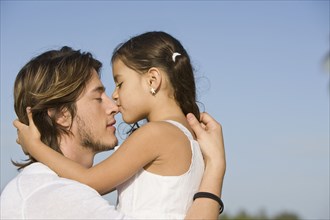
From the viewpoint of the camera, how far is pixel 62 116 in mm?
4281

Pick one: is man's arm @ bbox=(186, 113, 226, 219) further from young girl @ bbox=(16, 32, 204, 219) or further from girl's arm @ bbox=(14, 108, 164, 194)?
girl's arm @ bbox=(14, 108, 164, 194)

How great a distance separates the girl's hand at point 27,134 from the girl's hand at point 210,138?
1.16 m

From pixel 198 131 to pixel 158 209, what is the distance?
2.14 ft

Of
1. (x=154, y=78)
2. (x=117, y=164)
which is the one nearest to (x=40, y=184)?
(x=117, y=164)

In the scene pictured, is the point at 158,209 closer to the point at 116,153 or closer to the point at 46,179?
the point at 116,153

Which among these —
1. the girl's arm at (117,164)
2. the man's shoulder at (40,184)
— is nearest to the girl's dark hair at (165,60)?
the girl's arm at (117,164)

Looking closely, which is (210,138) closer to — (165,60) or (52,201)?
(165,60)

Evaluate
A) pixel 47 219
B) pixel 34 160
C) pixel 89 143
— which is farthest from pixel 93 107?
pixel 47 219

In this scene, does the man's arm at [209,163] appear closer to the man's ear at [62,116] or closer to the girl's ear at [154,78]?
the girl's ear at [154,78]

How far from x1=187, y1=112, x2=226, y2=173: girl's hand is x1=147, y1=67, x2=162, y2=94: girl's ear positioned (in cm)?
39

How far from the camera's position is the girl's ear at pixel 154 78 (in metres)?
4.26

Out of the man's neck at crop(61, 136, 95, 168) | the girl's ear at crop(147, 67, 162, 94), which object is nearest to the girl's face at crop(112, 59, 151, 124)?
the girl's ear at crop(147, 67, 162, 94)

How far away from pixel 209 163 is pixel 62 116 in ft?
4.31

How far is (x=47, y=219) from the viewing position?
126 inches
